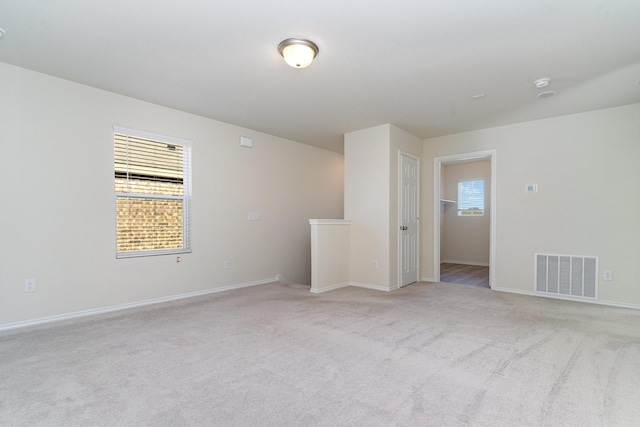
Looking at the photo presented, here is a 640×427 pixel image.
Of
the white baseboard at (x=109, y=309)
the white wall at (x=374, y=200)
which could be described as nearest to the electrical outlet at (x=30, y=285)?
the white baseboard at (x=109, y=309)

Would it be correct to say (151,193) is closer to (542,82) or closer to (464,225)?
(542,82)

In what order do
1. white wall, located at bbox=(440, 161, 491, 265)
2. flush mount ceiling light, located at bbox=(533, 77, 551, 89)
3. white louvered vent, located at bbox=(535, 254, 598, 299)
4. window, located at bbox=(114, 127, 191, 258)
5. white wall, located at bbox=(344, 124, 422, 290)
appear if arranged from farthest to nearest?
white wall, located at bbox=(440, 161, 491, 265) → white wall, located at bbox=(344, 124, 422, 290) → white louvered vent, located at bbox=(535, 254, 598, 299) → window, located at bbox=(114, 127, 191, 258) → flush mount ceiling light, located at bbox=(533, 77, 551, 89)

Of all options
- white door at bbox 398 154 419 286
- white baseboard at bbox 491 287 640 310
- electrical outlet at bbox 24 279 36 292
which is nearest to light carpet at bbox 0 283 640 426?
white baseboard at bbox 491 287 640 310

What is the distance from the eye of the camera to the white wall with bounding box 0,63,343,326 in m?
3.09

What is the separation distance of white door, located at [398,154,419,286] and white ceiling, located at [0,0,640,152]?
1215 mm

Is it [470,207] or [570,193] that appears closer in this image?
[570,193]

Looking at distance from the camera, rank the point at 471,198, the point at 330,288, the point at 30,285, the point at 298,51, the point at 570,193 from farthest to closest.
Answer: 1. the point at 471,198
2. the point at 330,288
3. the point at 570,193
4. the point at 30,285
5. the point at 298,51

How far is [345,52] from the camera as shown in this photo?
9.06 feet

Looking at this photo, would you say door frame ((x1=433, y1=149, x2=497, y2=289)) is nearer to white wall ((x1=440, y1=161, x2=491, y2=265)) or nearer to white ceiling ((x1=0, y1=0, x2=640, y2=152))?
white ceiling ((x1=0, y1=0, x2=640, y2=152))

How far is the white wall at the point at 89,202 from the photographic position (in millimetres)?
3094

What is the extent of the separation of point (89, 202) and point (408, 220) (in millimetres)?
4364

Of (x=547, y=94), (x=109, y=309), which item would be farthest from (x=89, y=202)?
(x=547, y=94)

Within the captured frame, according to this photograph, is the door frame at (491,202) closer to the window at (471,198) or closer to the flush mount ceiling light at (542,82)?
the flush mount ceiling light at (542,82)

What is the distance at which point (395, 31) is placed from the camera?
245 centimetres
